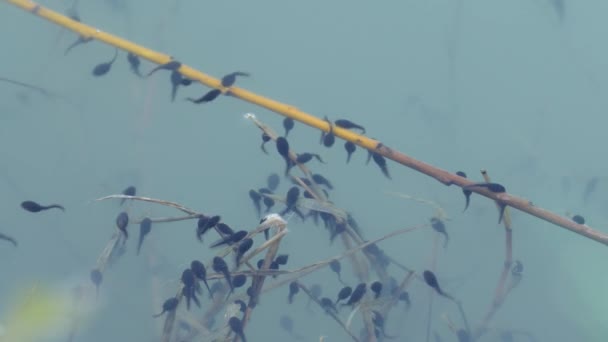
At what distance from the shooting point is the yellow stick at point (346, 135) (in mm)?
2646

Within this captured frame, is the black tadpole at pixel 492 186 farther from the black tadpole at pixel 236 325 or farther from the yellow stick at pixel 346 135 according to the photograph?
the black tadpole at pixel 236 325

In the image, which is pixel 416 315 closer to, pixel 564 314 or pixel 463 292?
pixel 463 292

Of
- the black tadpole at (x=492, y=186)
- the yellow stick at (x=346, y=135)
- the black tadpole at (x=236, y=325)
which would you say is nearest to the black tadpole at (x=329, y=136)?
the yellow stick at (x=346, y=135)

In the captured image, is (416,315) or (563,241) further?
(563,241)

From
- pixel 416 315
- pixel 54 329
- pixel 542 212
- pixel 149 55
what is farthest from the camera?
pixel 416 315

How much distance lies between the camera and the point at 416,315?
201 inches

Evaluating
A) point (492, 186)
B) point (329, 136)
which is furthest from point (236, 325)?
point (492, 186)

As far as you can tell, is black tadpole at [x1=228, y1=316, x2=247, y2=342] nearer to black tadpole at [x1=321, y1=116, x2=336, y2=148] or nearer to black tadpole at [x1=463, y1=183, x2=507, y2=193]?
black tadpole at [x1=321, y1=116, x2=336, y2=148]

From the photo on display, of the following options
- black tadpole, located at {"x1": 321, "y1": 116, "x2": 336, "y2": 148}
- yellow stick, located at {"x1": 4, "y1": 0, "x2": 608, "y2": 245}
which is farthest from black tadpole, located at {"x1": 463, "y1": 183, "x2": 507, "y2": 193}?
black tadpole, located at {"x1": 321, "y1": 116, "x2": 336, "y2": 148}

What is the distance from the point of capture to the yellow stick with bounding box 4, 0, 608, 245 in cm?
265

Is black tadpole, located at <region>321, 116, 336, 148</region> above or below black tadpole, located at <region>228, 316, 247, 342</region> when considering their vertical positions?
above

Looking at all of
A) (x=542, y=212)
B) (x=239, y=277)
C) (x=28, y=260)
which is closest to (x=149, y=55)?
(x=239, y=277)

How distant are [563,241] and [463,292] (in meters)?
1.12

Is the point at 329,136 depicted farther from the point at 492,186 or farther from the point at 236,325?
the point at 236,325
